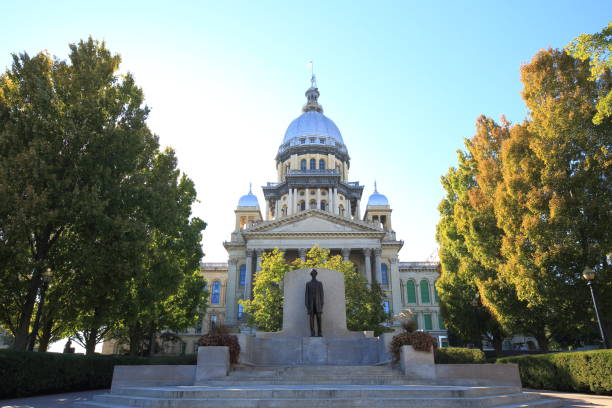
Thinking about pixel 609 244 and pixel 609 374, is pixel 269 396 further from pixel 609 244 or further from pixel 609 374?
pixel 609 244

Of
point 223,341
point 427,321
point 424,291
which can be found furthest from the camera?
point 424,291

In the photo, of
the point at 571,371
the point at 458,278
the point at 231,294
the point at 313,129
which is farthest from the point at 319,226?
the point at 571,371

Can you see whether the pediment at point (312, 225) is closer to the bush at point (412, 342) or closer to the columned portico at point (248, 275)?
the columned portico at point (248, 275)

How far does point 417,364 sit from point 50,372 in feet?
36.8

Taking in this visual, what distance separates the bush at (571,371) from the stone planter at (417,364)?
533cm

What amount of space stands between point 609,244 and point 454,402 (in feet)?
33.6

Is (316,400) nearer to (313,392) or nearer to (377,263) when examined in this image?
(313,392)

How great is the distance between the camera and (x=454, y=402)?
8227 millimetres

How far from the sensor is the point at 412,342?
12.0 m

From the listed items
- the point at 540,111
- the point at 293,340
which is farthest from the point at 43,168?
the point at 540,111

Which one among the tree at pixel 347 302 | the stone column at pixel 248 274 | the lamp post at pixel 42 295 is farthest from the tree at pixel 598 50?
the stone column at pixel 248 274

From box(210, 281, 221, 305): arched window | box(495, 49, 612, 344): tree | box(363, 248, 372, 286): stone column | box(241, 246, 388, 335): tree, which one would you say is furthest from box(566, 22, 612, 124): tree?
box(210, 281, 221, 305): arched window

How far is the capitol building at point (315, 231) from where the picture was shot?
171 ft

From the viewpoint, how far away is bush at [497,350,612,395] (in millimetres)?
12844
